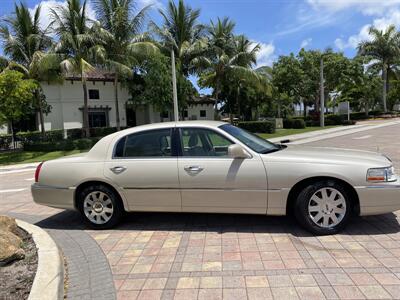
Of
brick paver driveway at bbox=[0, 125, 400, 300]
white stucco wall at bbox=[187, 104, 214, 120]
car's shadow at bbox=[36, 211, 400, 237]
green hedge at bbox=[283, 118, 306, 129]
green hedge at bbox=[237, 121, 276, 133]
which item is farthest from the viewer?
white stucco wall at bbox=[187, 104, 214, 120]

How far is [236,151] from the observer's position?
4969mm

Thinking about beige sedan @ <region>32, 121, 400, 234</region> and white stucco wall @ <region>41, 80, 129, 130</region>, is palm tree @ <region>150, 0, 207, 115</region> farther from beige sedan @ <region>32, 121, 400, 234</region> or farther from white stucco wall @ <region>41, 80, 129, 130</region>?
beige sedan @ <region>32, 121, 400, 234</region>

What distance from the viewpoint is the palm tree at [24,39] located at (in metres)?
23.0

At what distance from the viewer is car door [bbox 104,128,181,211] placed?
5312 mm

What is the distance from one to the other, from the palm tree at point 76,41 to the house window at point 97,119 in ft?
27.0

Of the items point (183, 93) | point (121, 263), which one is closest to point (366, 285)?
point (121, 263)

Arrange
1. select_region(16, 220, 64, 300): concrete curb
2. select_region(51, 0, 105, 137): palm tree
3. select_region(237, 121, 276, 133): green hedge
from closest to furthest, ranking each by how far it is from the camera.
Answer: select_region(16, 220, 64, 300): concrete curb → select_region(51, 0, 105, 137): palm tree → select_region(237, 121, 276, 133): green hedge

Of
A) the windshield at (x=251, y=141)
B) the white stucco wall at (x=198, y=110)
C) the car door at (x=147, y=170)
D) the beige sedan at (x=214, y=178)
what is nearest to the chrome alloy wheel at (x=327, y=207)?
the beige sedan at (x=214, y=178)

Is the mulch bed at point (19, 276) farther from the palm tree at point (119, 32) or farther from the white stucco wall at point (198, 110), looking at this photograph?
the white stucco wall at point (198, 110)

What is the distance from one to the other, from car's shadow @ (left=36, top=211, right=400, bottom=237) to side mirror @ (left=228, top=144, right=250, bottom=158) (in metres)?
1.07

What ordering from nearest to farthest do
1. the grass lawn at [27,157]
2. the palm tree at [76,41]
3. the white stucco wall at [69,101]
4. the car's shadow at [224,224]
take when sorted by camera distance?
the car's shadow at [224,224] → the grass lawn at [27,157] → the palm tree at [76,41] → the white stucco wall at [69,101]

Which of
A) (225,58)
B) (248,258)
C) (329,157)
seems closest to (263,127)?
(225,58)

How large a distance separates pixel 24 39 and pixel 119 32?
5.78 meters

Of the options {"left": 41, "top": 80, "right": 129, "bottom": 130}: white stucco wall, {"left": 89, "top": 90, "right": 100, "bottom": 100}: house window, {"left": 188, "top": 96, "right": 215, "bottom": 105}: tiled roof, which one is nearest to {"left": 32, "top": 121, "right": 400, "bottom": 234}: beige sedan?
{"left": 41, "top": 80, "right": 129, "bottom": 130}: white stucco wall
